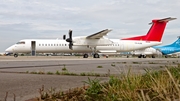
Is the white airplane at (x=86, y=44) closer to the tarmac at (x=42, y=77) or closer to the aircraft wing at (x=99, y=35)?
the aircraft wing at (x=99, y=35)

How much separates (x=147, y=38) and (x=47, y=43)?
1621cm

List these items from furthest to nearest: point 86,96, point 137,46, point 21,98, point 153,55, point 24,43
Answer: point 153,55 → point 137,46 → point 24,43 → point 21,98 → point 86,96

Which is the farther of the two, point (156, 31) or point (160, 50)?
point (160, 50)

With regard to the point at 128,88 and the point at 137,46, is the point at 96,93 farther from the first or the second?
the point at 137,46

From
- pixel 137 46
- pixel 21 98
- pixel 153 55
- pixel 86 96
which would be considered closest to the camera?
pixel 86 96

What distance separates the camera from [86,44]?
3678 cm

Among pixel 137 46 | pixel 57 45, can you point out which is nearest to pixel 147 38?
pixel 137 46

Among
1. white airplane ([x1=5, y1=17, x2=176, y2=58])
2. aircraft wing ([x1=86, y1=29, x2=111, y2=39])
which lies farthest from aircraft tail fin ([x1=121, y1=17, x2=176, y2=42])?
aircraft wing ([x1=86, y1=29, x2=111, y2=39])

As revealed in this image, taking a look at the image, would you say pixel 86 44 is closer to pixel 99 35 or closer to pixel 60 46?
pixel 99 35

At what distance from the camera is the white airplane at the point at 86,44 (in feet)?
116

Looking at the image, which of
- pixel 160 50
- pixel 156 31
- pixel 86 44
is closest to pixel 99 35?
pixel 86 44

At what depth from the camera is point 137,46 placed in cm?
3969

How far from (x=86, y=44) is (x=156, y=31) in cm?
1239

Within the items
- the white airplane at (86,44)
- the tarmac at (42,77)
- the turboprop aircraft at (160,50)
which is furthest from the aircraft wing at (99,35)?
the tarmac at (42,77)
